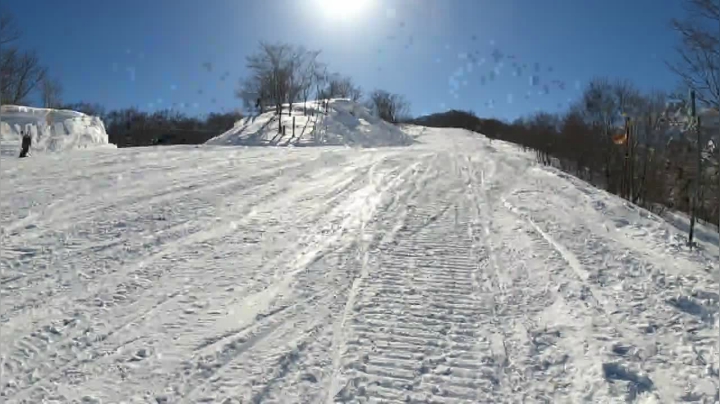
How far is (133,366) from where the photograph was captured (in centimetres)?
399

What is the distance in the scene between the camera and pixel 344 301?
5258 mm

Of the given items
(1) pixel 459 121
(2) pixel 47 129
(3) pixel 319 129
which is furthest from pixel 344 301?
(1) pixel 459 121

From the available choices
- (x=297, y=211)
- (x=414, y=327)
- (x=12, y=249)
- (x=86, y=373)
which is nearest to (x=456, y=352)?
(x=414, y=327)

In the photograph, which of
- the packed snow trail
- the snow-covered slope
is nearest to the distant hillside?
the snow-covered slope

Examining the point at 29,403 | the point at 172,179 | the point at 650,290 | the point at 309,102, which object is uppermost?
the point at 309,102

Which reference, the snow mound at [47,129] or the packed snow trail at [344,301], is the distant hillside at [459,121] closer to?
the snow mound at [47,129]

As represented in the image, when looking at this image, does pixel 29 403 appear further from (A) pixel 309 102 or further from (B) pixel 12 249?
(A) pixel 309 102

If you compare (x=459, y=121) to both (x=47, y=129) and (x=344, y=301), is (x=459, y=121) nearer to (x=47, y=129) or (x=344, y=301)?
(x=47, y=129)

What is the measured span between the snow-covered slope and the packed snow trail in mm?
30628

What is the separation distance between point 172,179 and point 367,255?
7306 millimetres

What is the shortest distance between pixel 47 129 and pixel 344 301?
101ft

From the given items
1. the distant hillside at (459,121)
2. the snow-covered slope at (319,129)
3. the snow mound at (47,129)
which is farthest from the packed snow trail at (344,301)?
the distant hillside at (459,121)

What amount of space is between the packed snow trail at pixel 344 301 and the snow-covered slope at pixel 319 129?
30628 millimetres

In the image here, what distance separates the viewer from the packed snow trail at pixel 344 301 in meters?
3.81
